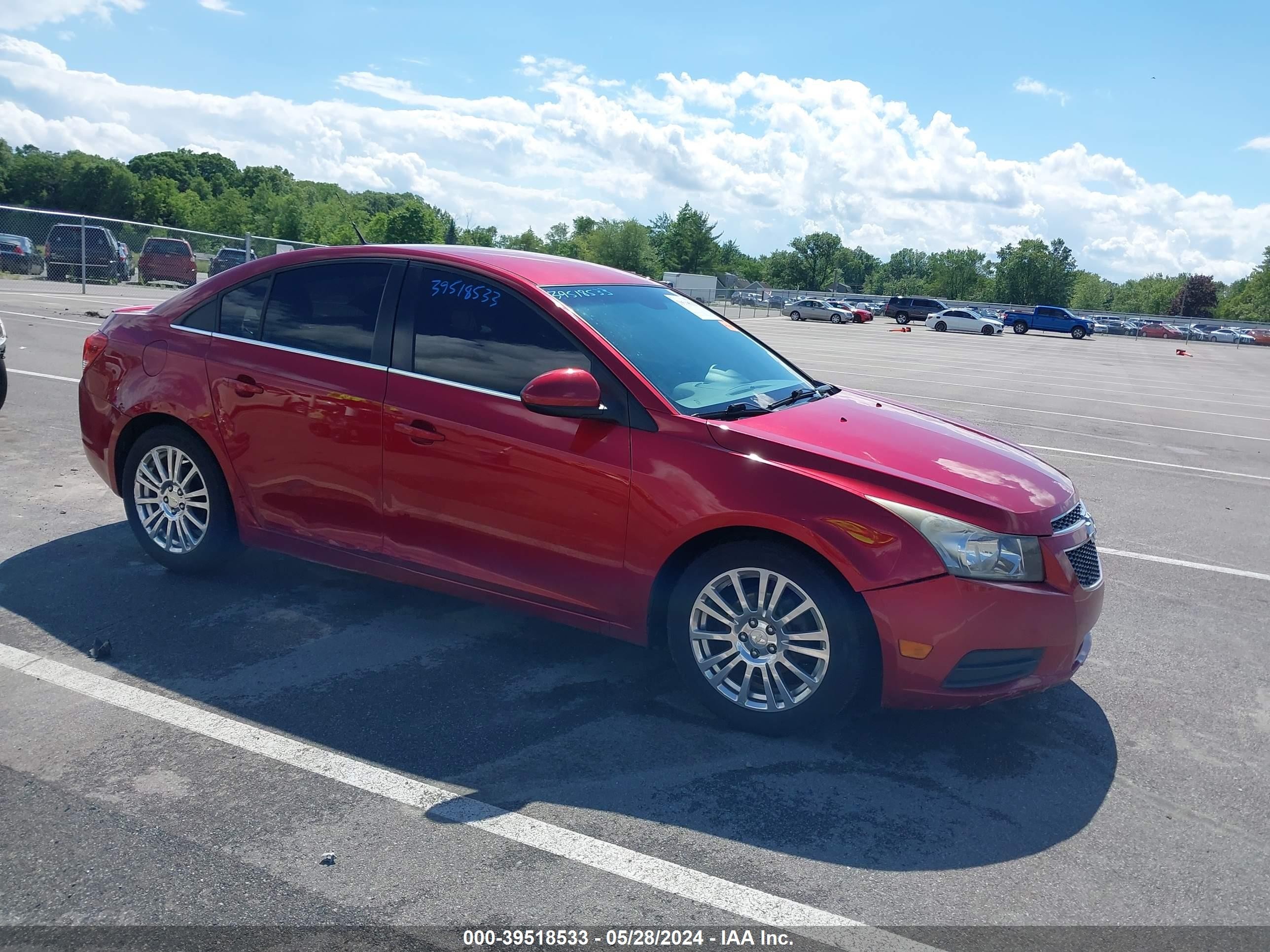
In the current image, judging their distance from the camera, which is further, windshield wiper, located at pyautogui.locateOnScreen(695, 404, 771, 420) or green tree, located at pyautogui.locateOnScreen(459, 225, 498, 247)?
green tree, located at pyautogui.locateOnScreen(459, 225, 498, 247)

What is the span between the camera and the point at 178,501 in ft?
17.3

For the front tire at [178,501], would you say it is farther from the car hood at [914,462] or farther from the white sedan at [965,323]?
the white sedan at [965,323]

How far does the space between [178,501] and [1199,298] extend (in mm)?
157106

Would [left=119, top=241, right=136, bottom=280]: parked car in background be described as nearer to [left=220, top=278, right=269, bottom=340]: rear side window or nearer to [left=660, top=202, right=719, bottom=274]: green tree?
[left=220, top=278, right=269, bottom=340]: rear side window

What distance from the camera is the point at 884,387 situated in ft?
61.5

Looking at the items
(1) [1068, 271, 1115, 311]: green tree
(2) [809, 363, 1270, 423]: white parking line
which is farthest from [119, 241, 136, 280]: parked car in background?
(1) [1068, 271, 1115, 311]: green tree

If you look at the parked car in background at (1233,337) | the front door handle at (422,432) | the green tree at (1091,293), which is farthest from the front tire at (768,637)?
the green tree at (1091,293)

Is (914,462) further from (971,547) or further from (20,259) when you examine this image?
(20,259)

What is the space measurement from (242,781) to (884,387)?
54.6 feet

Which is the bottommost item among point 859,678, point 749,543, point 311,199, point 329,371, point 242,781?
point 242,781

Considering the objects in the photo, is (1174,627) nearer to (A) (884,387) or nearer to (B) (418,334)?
(B) (418,334)

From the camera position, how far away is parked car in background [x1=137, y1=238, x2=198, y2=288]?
94.4 feet

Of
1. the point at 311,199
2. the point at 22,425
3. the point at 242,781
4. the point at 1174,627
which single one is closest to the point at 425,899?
the point at 242,781

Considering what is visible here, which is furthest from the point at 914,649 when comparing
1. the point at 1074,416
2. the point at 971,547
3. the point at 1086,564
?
the point at 1074,416
